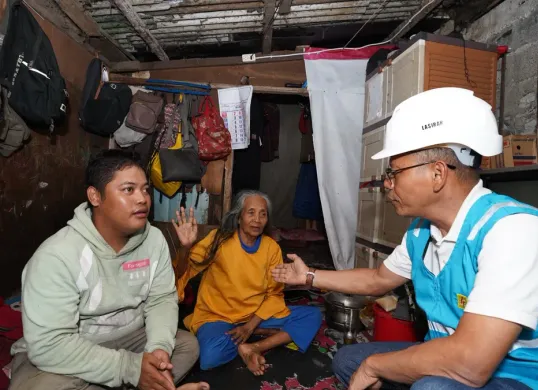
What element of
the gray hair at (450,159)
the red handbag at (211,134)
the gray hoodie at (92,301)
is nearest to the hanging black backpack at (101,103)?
the red handbag at (211,134)

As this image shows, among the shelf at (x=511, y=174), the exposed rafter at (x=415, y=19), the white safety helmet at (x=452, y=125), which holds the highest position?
the exposed rafter at (x=415, y=19)

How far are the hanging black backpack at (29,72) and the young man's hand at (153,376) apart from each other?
2.37m

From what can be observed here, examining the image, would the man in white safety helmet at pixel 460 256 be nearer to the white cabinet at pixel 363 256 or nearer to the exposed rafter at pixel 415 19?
the white cabinet at pixel 363 256

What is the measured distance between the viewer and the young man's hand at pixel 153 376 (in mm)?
1587

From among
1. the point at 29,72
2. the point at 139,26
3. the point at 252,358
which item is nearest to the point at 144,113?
the point at 139,26

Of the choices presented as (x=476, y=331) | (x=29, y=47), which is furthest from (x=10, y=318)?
(x=476, y=331)

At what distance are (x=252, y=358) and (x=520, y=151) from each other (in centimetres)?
244

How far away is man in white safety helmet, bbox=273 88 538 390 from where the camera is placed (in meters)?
1.05

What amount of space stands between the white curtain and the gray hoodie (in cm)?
262

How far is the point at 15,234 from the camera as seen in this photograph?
3051 mm

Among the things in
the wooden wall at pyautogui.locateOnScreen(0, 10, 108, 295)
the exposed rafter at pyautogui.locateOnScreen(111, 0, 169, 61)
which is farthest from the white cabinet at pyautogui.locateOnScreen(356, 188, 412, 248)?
the wooden wall at pyautogui.locateOnScreen(0, 10, 108, 295)

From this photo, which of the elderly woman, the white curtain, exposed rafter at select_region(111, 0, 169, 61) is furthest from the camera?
the white curtain

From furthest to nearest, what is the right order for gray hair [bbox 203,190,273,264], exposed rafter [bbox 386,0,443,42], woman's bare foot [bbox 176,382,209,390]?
1. exposed rafter [bbox 386,0,443,42]
2. gray hair [bbox 203,190,273,264]
3. woman's bare foot [bbox 176,382,209,390]

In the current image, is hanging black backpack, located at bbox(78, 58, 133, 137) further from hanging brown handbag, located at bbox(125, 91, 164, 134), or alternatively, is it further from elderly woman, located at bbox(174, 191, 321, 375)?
elderly woman, located at bbox(174, 191, 321, 375)
